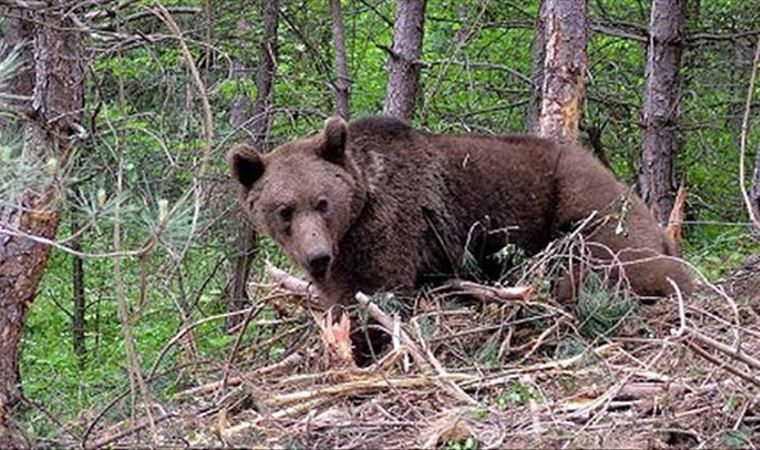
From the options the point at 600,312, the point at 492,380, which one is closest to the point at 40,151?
the point at 492,380

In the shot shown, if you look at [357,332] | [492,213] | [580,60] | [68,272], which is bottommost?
[68,272]

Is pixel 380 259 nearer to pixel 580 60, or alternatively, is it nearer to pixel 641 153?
pixel 580 60

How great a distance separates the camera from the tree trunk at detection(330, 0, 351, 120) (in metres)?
11.0

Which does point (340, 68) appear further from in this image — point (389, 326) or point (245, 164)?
point (389, 326)

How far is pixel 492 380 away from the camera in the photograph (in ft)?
18.7

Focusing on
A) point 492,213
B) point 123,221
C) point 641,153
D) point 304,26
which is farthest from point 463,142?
point 304,26

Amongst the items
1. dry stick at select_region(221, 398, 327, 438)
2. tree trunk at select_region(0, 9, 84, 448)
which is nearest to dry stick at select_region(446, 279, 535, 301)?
dry stick at select_region(221, 398, 327, 438)

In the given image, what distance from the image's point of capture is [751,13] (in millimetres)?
14062

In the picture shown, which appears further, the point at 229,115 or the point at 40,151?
the point at 229,115

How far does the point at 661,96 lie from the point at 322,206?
20.0 feet

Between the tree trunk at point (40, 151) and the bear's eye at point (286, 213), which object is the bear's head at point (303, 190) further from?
the tree trunk at point (40, 151)

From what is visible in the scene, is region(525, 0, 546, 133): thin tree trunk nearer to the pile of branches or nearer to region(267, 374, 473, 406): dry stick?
the pile of branches

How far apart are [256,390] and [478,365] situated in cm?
115

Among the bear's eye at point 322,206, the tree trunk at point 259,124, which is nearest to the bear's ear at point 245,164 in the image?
the bear's eye at point 322,206
